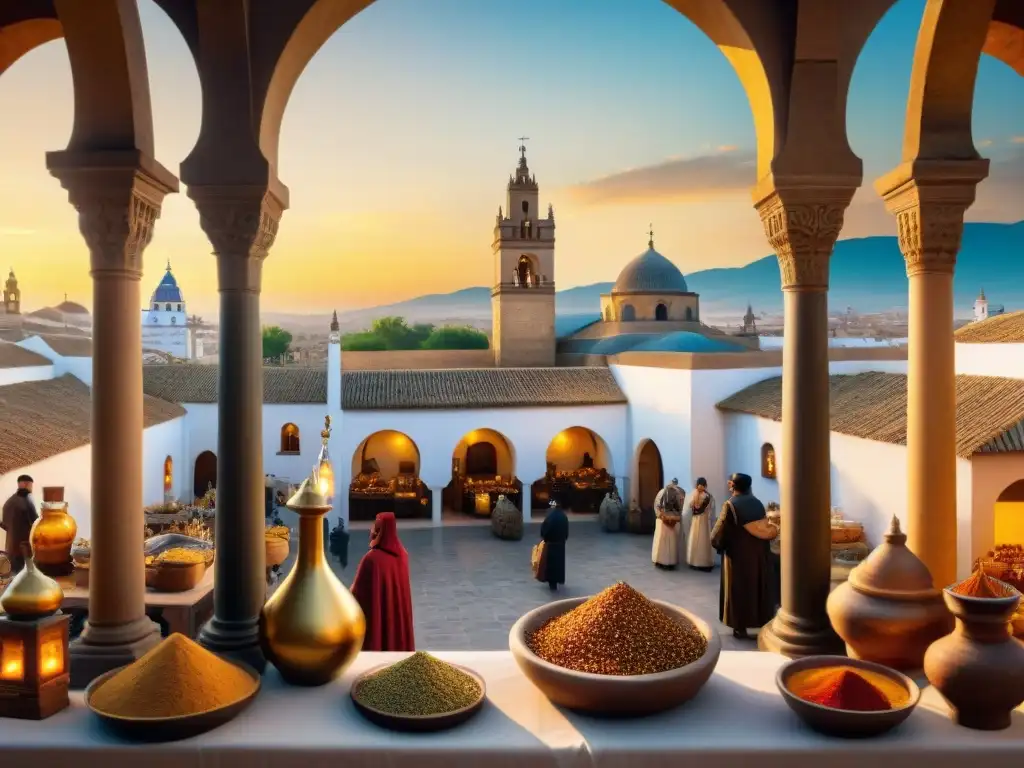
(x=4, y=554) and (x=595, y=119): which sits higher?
(x=595, y=119)

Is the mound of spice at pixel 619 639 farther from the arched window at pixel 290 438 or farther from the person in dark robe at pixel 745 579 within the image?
the arched window at pixel 290 438

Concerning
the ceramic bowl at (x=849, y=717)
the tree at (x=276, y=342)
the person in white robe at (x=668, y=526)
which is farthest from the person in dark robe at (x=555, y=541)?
the tree at (x=276, y=342)

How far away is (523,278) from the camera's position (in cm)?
3247

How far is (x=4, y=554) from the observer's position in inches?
313

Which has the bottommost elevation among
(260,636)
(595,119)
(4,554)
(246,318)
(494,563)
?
(494,563)

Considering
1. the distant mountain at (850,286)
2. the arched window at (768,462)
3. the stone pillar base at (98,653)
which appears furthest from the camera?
the distant mountain at (850,286)

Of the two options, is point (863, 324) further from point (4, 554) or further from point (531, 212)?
point (4, 554)

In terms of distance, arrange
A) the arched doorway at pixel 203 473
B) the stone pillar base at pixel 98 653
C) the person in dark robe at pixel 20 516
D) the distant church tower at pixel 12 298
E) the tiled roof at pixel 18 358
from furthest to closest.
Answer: the distant church tower at pixel 12 298 → the arched doorway at pixel 203 473 → the tiled roof at pixel 18 358 → the person in dark robe at pixel 20 516 → the stone pillar base at pixel 98 653

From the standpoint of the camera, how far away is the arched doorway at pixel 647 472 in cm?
1911

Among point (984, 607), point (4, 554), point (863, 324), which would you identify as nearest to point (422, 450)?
point (4, 554)

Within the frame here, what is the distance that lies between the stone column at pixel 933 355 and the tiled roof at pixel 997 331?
8982mm

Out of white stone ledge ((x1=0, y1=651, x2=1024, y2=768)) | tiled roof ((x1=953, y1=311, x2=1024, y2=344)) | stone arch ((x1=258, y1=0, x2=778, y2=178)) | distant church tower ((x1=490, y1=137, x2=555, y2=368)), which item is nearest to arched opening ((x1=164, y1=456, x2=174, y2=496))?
distant church tower ((x1=490, y1=137, x2=555, y2=368))

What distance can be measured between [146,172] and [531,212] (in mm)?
27494

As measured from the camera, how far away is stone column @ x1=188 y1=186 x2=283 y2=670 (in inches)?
163
